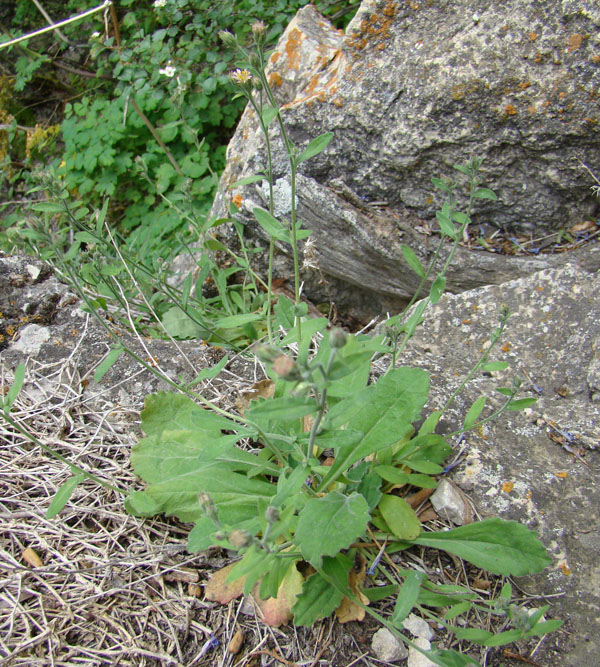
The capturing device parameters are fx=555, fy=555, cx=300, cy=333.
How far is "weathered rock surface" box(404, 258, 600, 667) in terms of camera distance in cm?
172

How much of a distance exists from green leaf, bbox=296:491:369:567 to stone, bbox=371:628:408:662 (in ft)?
1.23

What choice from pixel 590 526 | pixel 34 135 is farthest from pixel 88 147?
pixel 590 526

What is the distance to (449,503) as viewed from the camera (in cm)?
188

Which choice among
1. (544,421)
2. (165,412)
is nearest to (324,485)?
(165,412)

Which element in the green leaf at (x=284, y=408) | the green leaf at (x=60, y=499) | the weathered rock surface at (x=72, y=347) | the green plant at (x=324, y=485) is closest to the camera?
the green leaf at (x=284, y=408)

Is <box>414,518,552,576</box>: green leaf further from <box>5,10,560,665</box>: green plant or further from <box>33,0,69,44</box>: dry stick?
<box>33,0,69,44</box>: dry stick

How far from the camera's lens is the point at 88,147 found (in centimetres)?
457

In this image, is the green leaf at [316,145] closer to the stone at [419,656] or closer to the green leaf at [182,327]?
the green leaf at [182,327]

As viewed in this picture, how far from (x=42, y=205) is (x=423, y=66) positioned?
1957 mm

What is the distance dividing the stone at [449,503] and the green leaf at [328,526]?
49 cm

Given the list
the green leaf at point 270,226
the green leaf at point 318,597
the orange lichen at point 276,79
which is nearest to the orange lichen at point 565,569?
the green leaf at point 318,597

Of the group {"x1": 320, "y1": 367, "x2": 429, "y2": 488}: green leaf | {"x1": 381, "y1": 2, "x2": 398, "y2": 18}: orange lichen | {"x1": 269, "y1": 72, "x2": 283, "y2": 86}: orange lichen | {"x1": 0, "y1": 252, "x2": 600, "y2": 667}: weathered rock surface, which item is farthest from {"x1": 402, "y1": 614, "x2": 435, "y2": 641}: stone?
{"x1": 269, "y1": 72, "x2": 283, "y2": 86}: orange lichen

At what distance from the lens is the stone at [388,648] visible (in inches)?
62.2

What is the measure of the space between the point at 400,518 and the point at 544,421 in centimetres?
77
